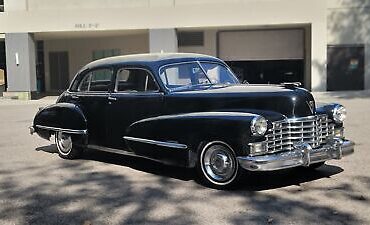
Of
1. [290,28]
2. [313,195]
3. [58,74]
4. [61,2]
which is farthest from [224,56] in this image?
[313,195]

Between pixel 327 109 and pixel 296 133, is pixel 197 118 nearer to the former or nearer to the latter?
pixel 296 133

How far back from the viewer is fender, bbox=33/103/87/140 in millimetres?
8625

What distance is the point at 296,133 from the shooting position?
6.56 meters

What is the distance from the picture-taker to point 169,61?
25.6ft

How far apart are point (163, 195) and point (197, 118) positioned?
109 centimetres

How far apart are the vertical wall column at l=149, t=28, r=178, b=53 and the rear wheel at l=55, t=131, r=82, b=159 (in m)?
17.2

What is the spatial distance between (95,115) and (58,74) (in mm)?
26247

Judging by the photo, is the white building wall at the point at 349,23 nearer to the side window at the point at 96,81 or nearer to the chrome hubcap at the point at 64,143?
the side window at the point at 96,81

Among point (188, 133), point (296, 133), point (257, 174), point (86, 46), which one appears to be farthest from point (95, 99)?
point (86, 46)

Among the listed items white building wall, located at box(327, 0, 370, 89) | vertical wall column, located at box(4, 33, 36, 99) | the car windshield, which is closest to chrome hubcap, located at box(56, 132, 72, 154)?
the car windshield

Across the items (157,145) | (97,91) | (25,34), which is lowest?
(157,145)

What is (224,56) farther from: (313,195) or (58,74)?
(313,195)

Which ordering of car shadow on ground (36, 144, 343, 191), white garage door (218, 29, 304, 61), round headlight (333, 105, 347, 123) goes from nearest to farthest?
car shadow on ground (36, 144, 343, 191)
round headlight (333, 105, 347, 123)
white garage door (218, 29, 304, 61)

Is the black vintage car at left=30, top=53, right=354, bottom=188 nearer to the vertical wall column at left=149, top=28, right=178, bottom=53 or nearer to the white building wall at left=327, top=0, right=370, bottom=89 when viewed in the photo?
the vertical wall column at left=149, top=28, right=178, bottom=53
